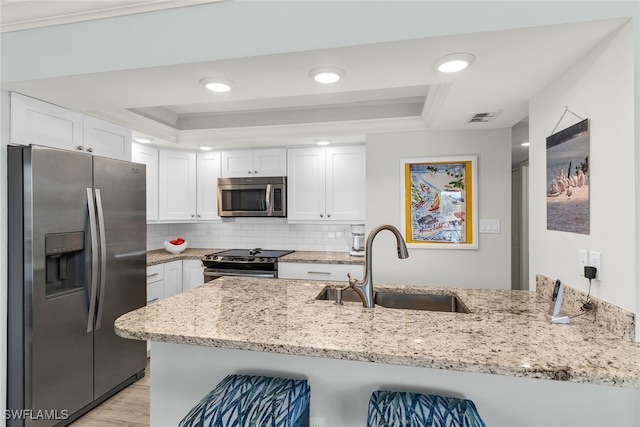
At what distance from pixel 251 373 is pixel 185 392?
362 millimetres

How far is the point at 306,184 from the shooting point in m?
3.79

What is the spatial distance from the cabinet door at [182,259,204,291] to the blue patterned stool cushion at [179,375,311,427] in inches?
99.2

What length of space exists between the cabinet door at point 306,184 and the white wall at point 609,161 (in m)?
2.37

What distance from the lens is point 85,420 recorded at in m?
2.30

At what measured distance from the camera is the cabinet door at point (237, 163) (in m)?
3.93

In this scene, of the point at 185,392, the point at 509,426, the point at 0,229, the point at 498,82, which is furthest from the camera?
the point at 0,229

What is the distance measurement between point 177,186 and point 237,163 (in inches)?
29.7

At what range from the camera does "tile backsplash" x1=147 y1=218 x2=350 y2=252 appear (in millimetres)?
4082

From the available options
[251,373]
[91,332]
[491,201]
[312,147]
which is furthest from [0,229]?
[491,201]

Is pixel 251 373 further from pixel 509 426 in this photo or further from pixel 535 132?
pixel 535 132

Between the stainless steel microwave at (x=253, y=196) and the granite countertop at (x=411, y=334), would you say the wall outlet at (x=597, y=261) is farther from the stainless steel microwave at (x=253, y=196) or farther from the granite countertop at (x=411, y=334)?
the stainless steel microwave at (x=253, y=196)

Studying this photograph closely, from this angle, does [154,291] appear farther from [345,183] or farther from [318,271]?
[345,183]

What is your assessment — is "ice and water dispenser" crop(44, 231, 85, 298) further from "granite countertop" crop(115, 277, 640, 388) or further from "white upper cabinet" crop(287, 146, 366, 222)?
"white upper cabinet" crop(287, 146, 366, 222)

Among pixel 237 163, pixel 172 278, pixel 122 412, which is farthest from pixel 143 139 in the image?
pixel 122 412
